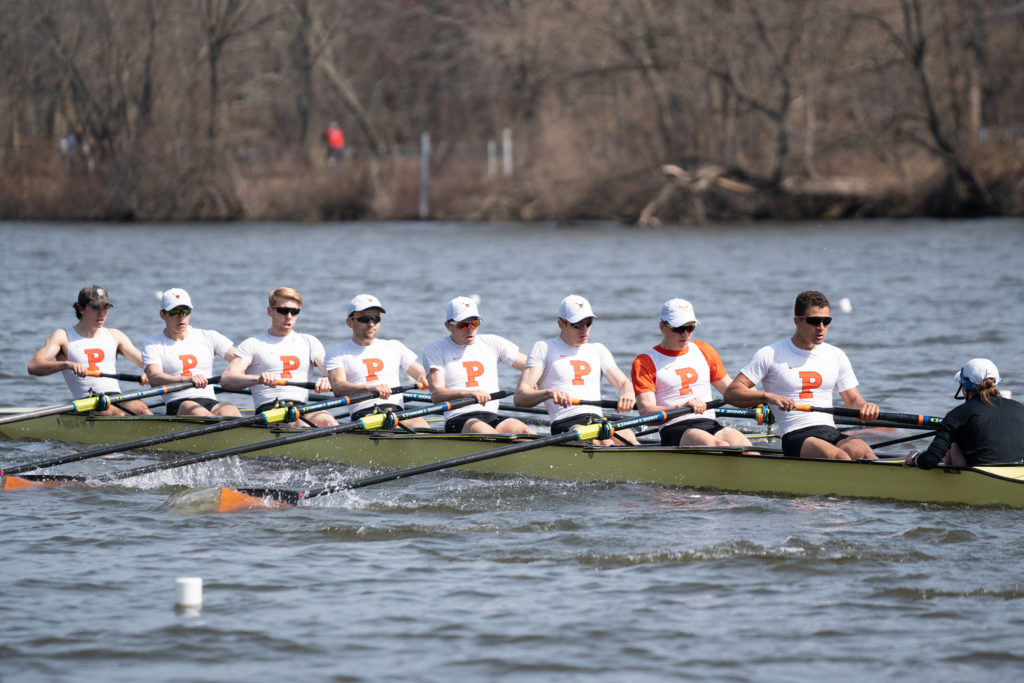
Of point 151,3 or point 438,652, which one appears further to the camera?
point 151,3

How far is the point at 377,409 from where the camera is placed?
11000mm

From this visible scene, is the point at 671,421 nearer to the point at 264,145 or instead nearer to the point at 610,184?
the point at 610,184

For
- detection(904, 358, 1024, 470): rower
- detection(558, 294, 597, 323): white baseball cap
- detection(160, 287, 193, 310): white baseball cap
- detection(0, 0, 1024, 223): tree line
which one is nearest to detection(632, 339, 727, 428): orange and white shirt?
detection(558, 294, 597, 323): white baseball cap

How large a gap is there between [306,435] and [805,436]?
3646mm

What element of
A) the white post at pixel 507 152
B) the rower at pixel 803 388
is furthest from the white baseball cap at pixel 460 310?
the white post at pixel 507 152

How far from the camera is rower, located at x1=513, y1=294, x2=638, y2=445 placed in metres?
9.82

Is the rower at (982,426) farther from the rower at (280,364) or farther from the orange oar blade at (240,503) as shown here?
the rower at (280,364)

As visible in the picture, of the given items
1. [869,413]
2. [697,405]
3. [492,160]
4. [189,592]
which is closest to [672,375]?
[697,405]

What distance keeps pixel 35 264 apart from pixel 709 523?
75.8 ft

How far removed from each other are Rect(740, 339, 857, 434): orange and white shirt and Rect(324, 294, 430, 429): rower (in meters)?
2.91

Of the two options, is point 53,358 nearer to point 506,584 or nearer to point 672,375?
point 672,375

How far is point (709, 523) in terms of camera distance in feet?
28.7

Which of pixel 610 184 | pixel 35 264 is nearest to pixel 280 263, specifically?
pixel 35 264

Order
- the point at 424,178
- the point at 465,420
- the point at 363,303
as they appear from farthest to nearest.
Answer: the point at 424,178
the point at 363,303
the point at 465,420
